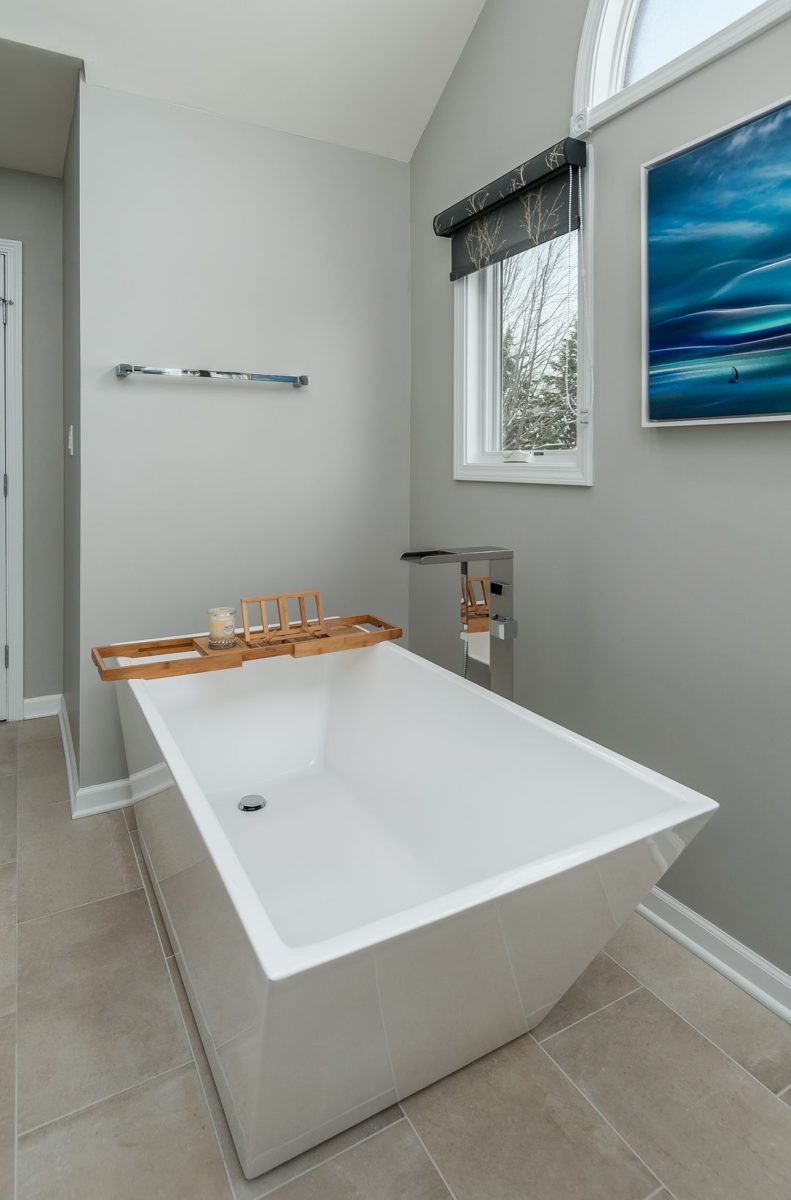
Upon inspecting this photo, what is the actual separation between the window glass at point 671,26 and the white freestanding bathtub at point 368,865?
5.60ft

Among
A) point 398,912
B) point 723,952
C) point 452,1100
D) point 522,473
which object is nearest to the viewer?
point 398,912

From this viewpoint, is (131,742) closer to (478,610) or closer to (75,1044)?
(75,1044)

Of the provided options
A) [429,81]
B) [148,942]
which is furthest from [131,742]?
[429,81]

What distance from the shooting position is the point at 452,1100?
1.42 m

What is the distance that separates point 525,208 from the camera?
2.21 meters

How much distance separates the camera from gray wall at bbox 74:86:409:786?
245cm

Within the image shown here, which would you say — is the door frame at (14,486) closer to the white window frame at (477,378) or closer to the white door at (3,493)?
the white door at (3,493)

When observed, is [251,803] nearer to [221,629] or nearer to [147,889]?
[147,889]

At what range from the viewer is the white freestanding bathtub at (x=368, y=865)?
1079 millimetres

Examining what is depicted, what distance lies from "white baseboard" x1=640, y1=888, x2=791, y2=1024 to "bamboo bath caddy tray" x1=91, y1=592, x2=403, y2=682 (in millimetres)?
1151

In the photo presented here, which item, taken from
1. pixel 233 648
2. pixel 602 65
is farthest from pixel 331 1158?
pixel 602 65

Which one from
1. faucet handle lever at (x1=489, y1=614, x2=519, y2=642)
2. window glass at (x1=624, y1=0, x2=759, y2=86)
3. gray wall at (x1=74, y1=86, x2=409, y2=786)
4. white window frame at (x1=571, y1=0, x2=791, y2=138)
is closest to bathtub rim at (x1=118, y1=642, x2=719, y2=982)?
faucet handle lever at (x1=489, y1=614, x2=519, y2=642)

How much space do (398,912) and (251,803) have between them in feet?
4.04

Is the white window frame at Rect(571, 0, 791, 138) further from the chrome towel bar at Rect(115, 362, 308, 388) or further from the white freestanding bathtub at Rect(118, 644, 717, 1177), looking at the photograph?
the white freestanding bathtub at Rect(118, 644, 717, 1177)
